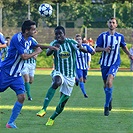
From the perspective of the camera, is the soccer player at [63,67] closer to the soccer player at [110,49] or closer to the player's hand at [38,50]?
the player's hand at [38,50]

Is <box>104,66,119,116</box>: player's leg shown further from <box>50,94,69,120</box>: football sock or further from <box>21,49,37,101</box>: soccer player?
<box>21,49,37,101</box>: soccer player

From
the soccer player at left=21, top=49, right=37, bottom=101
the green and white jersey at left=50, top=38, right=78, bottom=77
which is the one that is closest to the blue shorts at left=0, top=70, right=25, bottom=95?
the green and white jersey at left=50, top=38, right=78, bottom=77

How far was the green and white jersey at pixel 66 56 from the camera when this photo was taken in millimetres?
12047

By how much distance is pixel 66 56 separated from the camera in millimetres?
12078

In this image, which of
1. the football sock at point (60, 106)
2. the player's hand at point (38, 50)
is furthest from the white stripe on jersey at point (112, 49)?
the player's hand at point (38, 50)

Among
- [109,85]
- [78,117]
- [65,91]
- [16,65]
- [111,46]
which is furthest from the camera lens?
[111,46]

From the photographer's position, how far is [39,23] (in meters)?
69.8

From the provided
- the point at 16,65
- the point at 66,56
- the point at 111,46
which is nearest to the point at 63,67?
the point at 66,56

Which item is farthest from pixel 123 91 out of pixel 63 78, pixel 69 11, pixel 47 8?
pixel 69 11

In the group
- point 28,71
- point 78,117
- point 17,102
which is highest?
point 17,102

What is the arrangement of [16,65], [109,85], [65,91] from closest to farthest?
[16,65], [65,91], [109,85]

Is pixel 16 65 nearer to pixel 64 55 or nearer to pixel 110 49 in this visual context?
pixel 64 55

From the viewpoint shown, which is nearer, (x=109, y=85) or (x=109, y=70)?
(x=109, y=85)

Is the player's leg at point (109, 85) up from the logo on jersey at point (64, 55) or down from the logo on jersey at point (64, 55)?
down
